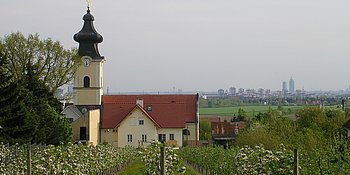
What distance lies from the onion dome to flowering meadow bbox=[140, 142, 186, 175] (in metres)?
43.1

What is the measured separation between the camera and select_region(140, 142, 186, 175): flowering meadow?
51.3 feet

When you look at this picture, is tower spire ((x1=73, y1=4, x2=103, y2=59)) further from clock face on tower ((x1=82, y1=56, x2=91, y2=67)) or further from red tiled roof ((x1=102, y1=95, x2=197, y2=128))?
red tiled roof ((x1=102, y1=95, x2=197, y2=128))

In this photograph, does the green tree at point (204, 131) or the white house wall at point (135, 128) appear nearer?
the white house wall at point (135, 128)

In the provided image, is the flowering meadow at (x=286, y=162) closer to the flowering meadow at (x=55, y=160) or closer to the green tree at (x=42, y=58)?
Result: the flowering meadow at (x=55, y=160)

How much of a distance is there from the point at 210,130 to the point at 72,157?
4879 cm

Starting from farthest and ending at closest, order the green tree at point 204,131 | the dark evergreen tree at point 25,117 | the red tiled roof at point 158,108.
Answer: the green tree at point 204,131 < the red tiled roof at point 158,108 < the dark evergreen tree at point 25,117

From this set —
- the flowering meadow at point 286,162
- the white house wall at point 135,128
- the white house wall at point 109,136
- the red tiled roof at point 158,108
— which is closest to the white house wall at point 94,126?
the white house wall at point 109,136

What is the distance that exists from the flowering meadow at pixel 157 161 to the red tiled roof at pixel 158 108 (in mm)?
42619

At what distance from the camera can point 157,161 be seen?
52.4 feet

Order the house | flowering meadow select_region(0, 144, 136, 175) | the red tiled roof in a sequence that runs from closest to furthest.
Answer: flowering meadow select_region(0, 144, 136, 175) → the house → the red tiled roof

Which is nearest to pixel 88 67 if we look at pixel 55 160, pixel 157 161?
pixel 55 160

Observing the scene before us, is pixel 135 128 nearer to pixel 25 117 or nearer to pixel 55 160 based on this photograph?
pixel 25 117

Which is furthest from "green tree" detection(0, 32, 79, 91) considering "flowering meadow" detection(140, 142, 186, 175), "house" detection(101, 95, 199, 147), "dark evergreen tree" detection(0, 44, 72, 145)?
"flowering meadow" detection(140, 142, 186, 175)

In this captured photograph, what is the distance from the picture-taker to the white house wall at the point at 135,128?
192 ft
